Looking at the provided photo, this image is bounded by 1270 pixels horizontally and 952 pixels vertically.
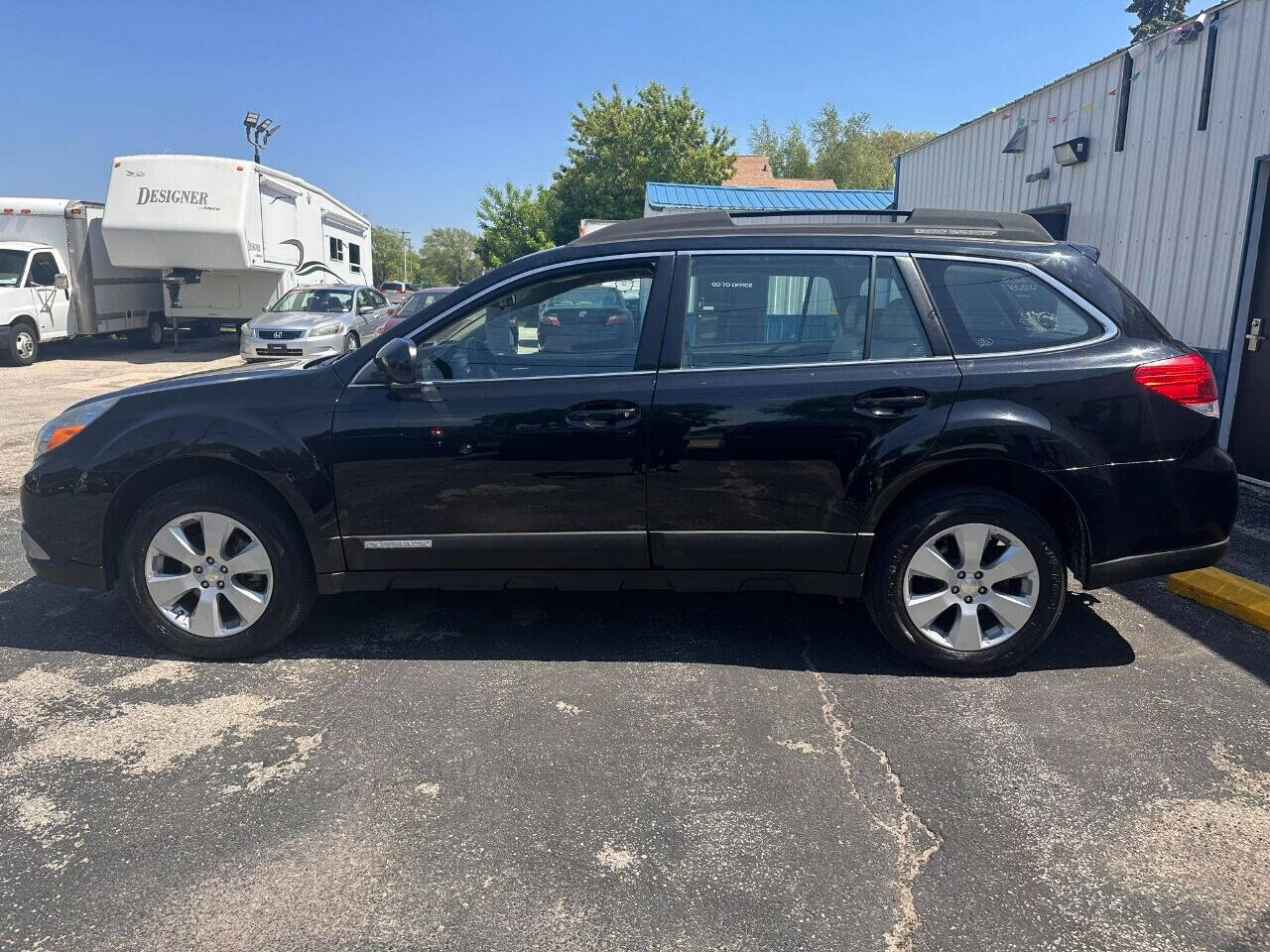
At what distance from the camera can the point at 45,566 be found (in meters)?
4.09

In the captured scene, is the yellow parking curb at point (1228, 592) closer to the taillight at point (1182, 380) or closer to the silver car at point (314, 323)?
the taillight at point (1182, 380)

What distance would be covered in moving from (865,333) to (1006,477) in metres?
0.85

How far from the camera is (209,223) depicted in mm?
17422

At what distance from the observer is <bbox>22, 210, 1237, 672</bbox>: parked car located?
3.77 m

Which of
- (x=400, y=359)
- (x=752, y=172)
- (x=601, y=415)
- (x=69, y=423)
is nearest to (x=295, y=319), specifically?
(x=69, y=423)

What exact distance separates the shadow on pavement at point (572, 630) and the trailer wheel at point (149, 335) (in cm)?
1904

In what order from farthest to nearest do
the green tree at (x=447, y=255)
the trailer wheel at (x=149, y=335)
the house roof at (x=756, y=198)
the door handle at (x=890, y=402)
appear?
the green tree at (x=447, y=255) < the trailer wheel at (x=149, y=335) < the house roof at (x=756, y=198) < the door handle at (x=890, y=402)

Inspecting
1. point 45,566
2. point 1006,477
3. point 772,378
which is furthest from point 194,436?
point 1006,477

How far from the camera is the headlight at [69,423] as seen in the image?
406 centimetres

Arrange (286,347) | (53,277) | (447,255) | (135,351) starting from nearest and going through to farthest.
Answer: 1. (286,347)
2. (53,277)
3. (135,351)
4. (447,255)

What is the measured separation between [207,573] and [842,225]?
10.2ft

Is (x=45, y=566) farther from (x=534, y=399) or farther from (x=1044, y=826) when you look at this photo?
(x=1044, y=826)

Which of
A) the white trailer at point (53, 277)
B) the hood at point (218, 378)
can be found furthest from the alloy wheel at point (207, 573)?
the white trailer at point (53, 277)

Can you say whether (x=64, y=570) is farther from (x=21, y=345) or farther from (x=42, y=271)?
(x=42, y=271)
